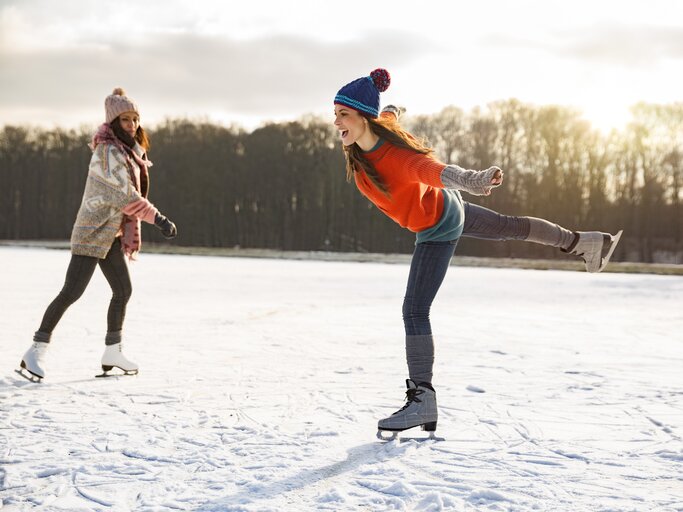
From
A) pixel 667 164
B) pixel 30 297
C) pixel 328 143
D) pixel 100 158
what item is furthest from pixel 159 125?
pixel 100 158

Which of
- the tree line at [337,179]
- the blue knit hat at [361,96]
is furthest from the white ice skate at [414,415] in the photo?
the tree line at [337,179]

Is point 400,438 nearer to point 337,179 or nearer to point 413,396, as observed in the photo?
point 413,396

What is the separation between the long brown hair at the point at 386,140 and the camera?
276cm

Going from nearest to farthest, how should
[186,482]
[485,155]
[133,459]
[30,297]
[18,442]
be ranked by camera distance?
1. [186,482]
2. [133,459]
3. [18,442]
4. [30,297]
5. [485,155]

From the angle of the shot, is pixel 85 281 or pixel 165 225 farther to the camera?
pixel 85 281

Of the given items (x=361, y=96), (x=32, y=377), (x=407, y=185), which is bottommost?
(x=32, y=377)

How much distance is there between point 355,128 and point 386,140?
0.14 metres

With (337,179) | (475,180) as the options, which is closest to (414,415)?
(475,180)

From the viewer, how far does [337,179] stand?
3005cm

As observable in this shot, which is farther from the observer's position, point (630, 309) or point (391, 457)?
point (630, 309)

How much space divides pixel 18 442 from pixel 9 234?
3539 cm

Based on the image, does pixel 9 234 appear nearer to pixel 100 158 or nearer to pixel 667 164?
pixel 667 164

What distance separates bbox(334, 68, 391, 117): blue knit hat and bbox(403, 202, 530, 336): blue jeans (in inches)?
24.3

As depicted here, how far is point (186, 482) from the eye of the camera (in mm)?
2426
